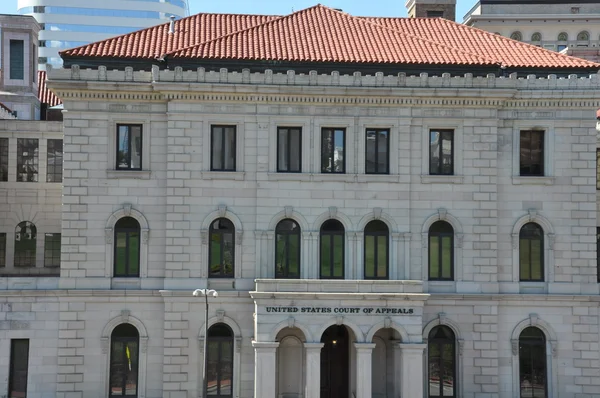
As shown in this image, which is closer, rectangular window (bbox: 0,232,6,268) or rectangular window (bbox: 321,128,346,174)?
rectangular window (bbox: 321,128,346,174)

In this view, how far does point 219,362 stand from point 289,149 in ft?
35.8

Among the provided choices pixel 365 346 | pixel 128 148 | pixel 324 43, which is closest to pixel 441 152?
pixel 324 43

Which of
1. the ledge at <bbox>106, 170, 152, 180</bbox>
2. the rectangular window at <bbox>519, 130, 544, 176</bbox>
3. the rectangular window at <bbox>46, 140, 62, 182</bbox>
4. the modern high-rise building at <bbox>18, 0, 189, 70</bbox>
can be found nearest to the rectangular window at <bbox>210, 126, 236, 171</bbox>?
the ledge at <bbox>106, 170, 152, 180</bbox>

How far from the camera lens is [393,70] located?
145 ft

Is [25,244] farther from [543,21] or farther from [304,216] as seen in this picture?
[543,21]

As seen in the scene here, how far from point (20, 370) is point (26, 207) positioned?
1096 centimetres

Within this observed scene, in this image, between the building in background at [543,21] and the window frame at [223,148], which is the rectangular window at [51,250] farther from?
the building in background at [543,21]

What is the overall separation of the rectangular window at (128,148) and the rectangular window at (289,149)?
6847 mm

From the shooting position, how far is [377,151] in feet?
145

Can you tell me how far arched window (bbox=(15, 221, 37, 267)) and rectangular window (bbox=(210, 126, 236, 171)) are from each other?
13.3 metres

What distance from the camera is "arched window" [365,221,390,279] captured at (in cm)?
4384

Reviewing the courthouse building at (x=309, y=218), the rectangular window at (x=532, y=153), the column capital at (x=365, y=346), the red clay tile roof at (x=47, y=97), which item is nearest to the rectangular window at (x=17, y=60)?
the red clay tile roof at (x=47, y=97)

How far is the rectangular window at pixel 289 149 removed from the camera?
144ft

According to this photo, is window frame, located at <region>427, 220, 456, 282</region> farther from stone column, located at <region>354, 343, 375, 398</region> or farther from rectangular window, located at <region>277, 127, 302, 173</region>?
rectangular window, located at <region>277, 127, 302, 173</region>
